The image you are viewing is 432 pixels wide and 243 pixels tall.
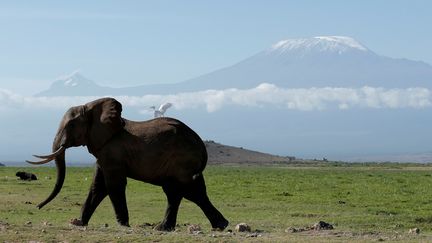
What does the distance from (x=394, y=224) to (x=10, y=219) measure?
980cm

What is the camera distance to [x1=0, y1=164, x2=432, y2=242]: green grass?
55.4 ft

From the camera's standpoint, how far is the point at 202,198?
19.1m

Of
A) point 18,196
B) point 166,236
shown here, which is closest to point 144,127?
point 166,236

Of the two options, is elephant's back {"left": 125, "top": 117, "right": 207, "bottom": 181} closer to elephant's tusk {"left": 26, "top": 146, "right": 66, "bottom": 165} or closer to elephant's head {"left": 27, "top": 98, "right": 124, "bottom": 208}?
elephant's head {"left": 27, "top": 98, "right": 124, "bottom": 208}

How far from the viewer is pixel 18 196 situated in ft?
107

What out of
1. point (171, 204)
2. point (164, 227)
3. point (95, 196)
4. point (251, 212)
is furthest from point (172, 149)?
point (251, 212)

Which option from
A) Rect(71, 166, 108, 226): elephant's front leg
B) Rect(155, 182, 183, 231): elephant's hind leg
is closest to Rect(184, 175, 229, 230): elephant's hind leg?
Rect(155, 182, 183, 231): elephant's hind leg

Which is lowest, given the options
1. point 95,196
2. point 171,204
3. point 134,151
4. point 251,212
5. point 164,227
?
point 164,227

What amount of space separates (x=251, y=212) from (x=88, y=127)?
9.33m

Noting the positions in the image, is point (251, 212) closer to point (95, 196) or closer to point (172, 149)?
point (95, 196)

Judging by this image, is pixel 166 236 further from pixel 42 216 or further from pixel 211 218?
pixel 42 216

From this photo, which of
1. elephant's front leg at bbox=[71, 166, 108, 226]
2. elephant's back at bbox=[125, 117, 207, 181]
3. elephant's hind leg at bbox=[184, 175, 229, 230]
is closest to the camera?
elephant's back at bbox=[125, 117, 207, 181]

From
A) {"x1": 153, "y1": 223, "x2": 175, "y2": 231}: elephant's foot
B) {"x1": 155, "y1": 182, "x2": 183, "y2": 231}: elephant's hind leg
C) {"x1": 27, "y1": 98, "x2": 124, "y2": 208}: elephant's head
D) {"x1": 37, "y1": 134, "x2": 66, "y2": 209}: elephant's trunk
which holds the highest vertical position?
{"x1": 27, "y1": 98, "x2": 124, "y2": 208}: elephant's head

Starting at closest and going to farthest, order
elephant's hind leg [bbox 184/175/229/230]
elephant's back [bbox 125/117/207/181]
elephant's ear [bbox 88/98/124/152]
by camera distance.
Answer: elephant's back [bbox 125/117/207/181] < elephant's ear [bbox 88/98/124/152] < elephant's hind leg [bbox 184/175/229/230]
